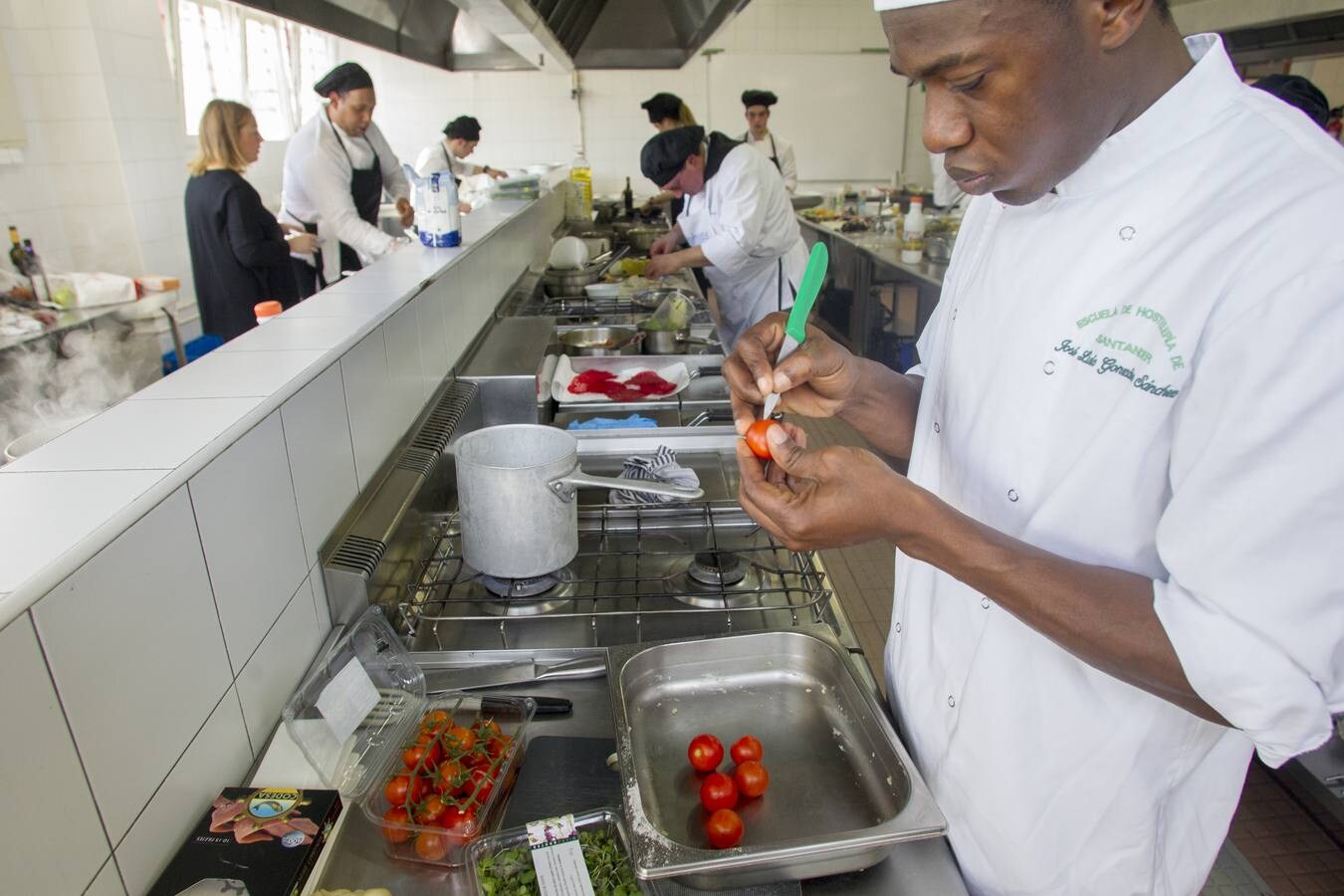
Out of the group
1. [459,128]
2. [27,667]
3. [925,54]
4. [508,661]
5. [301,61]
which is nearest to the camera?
[27,667]

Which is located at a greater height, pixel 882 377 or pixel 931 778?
pixel 882 377

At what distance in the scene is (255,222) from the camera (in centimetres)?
354

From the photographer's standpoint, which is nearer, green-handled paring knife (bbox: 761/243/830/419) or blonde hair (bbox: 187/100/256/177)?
green-handled paring knife (bbox: 761/243/830/419)

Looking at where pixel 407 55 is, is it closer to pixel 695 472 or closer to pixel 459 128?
pixel 459 128

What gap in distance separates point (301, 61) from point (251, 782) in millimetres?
9028

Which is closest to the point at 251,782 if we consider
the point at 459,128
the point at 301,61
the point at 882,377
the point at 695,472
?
the point at 882,377

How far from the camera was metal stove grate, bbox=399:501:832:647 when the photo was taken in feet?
4.22

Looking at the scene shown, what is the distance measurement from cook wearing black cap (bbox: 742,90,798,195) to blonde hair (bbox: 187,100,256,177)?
3.87m

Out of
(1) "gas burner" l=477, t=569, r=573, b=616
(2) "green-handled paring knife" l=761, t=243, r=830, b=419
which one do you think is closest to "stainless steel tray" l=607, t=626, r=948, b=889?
(1) "gas burner" l=477, t=569, r=573, b=616

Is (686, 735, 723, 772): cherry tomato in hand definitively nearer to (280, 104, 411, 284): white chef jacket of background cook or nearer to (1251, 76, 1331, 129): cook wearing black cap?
(1251, 76, 1331, 129): cook wearing black cap

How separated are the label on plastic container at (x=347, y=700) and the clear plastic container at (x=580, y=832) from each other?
0.76 ft

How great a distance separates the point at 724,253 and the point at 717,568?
265 centimetres

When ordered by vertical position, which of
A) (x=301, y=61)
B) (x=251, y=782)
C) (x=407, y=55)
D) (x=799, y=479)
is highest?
(x=301, y=61)

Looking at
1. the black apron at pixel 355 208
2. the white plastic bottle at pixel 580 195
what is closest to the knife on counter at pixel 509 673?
the black apron at pixel 355 208
